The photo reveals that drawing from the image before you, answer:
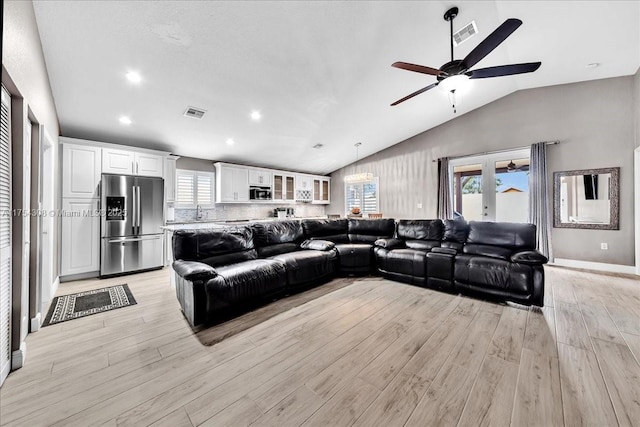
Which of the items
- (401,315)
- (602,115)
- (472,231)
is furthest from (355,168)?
(401,315)

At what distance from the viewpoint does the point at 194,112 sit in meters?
4.16

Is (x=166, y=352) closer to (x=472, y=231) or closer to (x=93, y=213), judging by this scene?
(x=93, y=213)

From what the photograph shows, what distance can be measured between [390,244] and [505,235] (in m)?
1.62

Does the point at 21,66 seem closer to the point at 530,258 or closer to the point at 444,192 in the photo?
the point at 530,258

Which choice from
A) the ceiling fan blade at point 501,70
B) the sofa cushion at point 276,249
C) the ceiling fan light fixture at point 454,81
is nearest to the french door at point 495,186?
the ceiling fan blade at point 501,70

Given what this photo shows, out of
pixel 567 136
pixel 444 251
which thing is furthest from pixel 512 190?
pixel 444 251

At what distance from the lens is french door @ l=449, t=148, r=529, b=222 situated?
5.39 metres

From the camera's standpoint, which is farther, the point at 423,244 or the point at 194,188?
the point at 194,188

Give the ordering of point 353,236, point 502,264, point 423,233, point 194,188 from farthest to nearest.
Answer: point 194,188, point 353,236, point 423,233, point 502,264

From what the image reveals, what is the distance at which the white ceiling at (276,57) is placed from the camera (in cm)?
261

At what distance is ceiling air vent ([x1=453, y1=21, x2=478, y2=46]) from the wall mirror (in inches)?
138

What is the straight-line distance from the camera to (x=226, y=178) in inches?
238

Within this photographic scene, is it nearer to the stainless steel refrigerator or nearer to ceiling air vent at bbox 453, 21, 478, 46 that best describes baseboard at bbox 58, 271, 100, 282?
the stainless steel refrigerator

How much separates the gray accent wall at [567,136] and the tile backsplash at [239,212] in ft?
11.7
